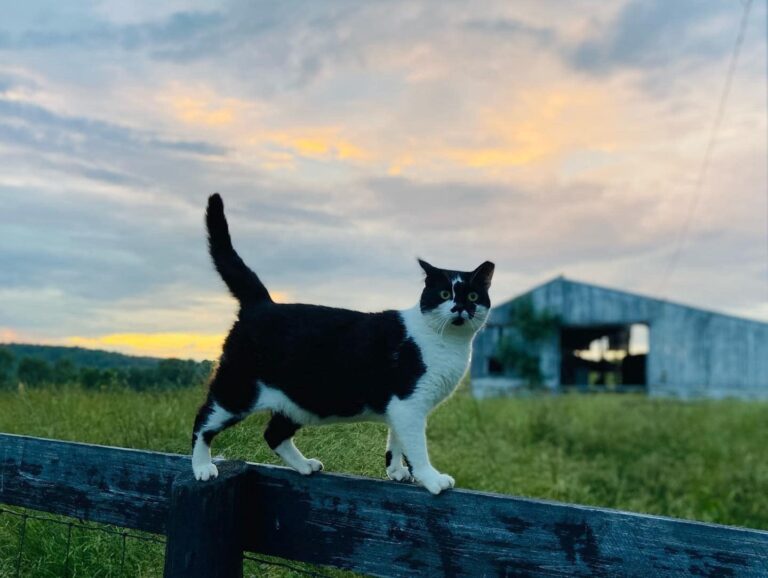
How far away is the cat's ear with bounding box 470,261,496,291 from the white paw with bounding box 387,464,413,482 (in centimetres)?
56

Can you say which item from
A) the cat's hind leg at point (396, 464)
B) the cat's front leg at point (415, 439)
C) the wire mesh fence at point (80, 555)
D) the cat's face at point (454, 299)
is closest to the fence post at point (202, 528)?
the cat's hind leg at point (396, 464)

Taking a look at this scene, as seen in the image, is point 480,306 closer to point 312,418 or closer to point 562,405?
point 312,418

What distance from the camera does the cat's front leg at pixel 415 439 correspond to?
6.25 feet

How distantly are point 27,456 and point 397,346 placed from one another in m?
1.64

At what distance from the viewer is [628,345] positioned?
92.0ft

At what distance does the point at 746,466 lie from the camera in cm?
977

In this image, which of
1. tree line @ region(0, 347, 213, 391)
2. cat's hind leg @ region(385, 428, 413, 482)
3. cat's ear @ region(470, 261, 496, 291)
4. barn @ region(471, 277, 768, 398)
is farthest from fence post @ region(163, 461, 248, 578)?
barn @ region(471, 277, 768, 398)

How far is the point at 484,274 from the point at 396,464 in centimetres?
59

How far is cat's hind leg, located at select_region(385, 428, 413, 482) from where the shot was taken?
2.12m

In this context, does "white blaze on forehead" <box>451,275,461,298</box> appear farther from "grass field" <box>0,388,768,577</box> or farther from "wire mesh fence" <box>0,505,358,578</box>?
"wire mesh fence" <box>0,505,358,578</box>

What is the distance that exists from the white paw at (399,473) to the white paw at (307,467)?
8.5 inches

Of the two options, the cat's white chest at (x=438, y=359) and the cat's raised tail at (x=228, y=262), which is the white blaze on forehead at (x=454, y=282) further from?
the cat's raised tail at (x=228, y=262)

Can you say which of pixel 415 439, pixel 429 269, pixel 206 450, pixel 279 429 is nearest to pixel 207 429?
pixel 206 450

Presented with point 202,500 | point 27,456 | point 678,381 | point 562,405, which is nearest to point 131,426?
point 27,456
